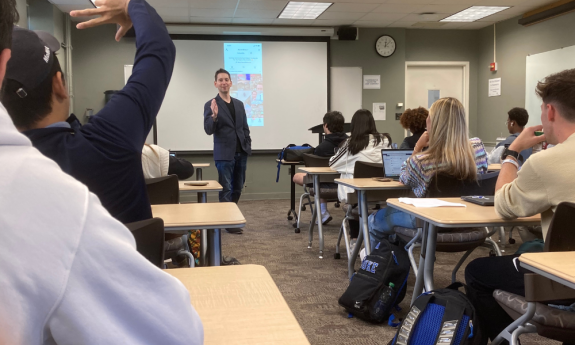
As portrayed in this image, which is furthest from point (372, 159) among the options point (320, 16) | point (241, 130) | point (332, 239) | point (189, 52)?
point (189, 52)

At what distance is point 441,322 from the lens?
178cm

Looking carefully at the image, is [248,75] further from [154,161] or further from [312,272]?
[154,161]

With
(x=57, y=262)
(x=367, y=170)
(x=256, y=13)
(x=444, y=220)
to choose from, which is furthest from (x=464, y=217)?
(x=256, y=13)

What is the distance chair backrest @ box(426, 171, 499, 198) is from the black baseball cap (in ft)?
6.56

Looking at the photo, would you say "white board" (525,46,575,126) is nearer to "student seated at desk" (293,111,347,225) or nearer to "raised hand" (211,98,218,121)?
"student seated at desk" (293,111,347,225)

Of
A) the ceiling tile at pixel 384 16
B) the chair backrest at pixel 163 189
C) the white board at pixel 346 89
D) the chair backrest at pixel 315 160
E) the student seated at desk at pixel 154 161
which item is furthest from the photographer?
the white board at pixel 346 89

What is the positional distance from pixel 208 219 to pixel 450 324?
0.97 m

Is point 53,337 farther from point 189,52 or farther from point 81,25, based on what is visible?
point 189,52

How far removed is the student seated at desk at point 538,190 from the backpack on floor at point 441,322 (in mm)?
106

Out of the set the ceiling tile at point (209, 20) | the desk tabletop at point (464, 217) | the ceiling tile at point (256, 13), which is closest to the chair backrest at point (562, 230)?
the desk tabletop at point (464, 217)

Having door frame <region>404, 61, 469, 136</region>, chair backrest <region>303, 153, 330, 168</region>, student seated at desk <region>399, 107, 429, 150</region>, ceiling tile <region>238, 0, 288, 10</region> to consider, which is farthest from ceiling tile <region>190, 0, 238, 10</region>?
door frame <region>404, 61, 469, 136</region>

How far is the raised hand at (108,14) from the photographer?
116 cm

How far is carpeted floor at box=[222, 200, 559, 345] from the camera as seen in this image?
2441 mm

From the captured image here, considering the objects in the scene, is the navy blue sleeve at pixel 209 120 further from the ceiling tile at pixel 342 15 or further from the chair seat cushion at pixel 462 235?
the chair seat cushion at pixel 462 235
